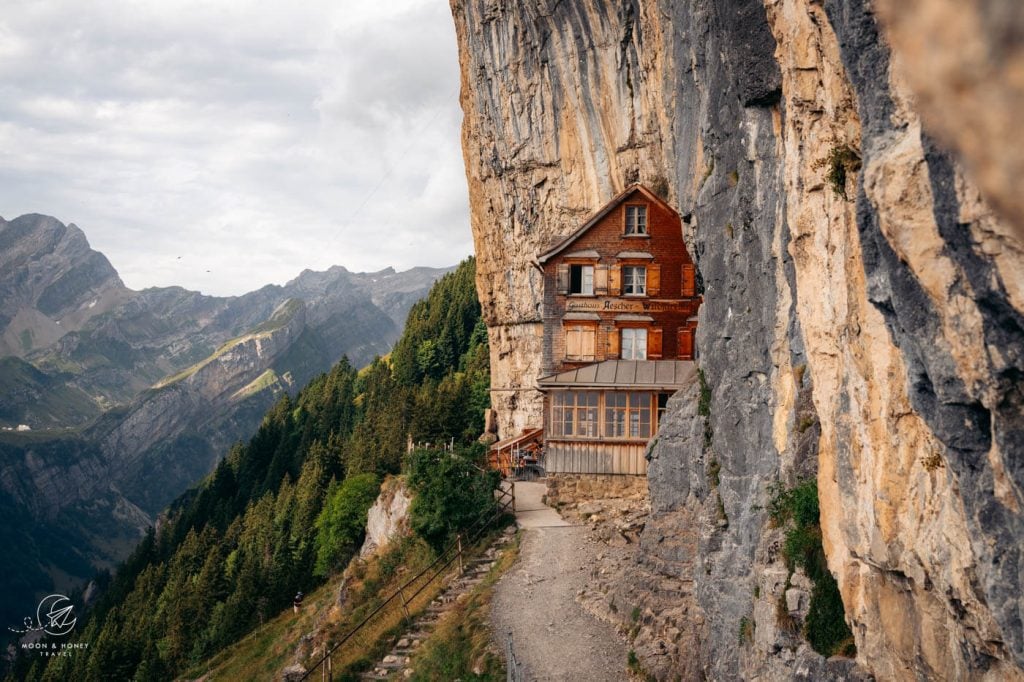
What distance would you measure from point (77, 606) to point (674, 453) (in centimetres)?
11759

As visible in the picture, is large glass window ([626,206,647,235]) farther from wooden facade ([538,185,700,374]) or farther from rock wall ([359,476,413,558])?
rock wall ([359,476,413,558])

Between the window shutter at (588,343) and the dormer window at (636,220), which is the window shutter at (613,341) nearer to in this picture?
the window shutter at (588,343)

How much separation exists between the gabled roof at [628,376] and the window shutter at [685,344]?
7.19 feet

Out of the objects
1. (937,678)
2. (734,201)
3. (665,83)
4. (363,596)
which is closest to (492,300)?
(665,83)

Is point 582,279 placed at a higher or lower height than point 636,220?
lower

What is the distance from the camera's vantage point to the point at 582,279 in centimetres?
3228

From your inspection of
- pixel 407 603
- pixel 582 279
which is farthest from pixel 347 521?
pixel 582 279

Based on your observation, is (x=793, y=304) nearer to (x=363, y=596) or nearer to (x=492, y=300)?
(x=363, y=596)

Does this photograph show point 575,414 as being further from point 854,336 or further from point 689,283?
point 854,336

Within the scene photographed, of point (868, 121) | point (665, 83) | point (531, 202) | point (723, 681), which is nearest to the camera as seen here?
point (868, 121)

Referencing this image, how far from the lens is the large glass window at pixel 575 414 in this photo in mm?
28516

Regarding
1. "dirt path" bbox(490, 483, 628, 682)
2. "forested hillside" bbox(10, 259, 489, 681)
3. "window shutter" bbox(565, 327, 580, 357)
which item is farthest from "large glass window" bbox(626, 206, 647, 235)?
"forested hillside" bbox(10, 259, 489, 681)

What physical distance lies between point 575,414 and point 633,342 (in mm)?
4894

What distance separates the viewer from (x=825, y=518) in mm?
11023
